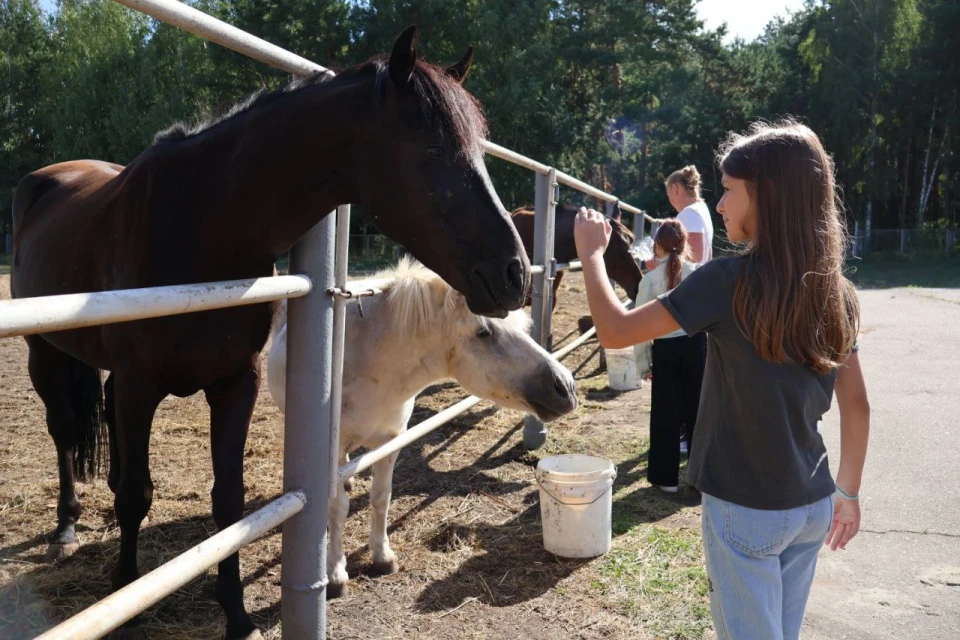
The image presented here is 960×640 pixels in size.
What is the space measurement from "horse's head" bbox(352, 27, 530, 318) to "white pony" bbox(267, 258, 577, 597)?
125cm

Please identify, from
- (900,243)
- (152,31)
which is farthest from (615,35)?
(152,31)

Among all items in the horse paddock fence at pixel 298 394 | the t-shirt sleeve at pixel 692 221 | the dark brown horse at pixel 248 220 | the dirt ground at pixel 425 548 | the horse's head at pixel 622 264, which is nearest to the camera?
the horse paddock fence at pixel 298 394

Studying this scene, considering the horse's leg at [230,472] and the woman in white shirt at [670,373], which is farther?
the woman in white shirt at [670,373]

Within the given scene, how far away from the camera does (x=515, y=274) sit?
1941 millimetres

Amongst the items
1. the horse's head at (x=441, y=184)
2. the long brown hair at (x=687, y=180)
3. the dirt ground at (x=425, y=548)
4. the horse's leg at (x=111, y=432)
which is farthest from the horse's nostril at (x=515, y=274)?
the long brown hair at (x=687, y=180)

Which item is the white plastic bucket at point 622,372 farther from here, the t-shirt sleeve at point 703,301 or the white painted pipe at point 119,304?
the white painted pipe at point 119,304

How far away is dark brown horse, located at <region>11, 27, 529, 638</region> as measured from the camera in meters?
1.96

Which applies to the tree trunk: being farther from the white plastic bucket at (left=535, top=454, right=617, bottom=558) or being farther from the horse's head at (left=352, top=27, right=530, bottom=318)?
the horse's head at (left=352, top=27, right=530, bottom=318)

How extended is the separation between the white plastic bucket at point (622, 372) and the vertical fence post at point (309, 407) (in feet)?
17.3

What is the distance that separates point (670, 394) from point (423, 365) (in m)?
1.88

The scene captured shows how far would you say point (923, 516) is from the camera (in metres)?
3.99

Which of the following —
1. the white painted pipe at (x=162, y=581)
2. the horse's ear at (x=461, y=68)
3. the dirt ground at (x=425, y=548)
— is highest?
the horse's ear at (x=461, y=68)

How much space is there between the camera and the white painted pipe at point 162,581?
129 centimetres

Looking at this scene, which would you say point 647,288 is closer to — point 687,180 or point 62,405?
point 687,180
